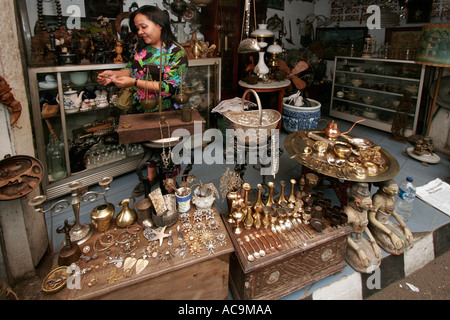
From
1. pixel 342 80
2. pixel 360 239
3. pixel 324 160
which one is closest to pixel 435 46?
pixel 342 80

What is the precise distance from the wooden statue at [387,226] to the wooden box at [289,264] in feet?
2.04

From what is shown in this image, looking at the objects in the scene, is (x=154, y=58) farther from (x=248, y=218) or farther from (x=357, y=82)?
(x=357, y=82)

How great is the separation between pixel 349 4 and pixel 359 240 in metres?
6.55

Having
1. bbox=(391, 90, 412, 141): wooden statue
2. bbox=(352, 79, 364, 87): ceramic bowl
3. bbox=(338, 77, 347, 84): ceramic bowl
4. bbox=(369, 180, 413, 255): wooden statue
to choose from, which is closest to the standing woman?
bbox=(369, 180, 413, 255): wooden statue

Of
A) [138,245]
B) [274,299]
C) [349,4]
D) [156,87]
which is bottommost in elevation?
[274,299]

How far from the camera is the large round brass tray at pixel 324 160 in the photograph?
274cm

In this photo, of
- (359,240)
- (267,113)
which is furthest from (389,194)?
(267,113)

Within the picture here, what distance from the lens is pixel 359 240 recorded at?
2.74 m

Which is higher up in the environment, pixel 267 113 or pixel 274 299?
pixel 267 113

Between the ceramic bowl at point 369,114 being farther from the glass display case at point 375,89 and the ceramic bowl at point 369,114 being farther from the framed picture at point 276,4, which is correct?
the framed picture at point 276,4

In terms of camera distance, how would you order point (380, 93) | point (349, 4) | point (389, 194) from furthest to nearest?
point (349, 4), point (380, 93), point (389, 194)

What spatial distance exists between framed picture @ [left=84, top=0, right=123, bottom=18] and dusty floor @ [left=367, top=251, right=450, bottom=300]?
15.9 ft
